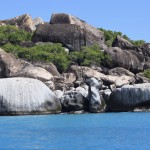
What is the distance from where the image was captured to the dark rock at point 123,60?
68562 mm

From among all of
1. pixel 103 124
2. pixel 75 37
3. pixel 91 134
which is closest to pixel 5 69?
pixel 75 37

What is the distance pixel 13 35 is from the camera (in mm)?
83625

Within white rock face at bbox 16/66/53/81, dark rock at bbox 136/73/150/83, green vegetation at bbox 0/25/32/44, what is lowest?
dark rock at bbox 136/73/150/83

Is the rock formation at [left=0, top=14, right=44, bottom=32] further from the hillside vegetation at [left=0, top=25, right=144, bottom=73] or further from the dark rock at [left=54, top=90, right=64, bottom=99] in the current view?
the dark rock at [left=54, top=90, right=64, bottom=99]

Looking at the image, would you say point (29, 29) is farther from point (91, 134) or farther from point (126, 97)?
point (91, 134)

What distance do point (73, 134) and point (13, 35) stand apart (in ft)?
172

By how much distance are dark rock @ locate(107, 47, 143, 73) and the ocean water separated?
24.9 meters

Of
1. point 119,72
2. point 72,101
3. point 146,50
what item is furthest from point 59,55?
point 72,101

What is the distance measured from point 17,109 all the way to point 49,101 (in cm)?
310

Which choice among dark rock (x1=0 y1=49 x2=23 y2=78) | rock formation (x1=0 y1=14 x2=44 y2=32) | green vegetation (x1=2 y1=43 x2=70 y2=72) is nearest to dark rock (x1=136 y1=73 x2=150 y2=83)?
green vegetation (x1=2 y1=43 x2=70 y2=72)

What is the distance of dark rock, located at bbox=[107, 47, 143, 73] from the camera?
225 feet

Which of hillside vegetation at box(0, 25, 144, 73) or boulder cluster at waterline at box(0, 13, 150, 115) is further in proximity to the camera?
hillside vegetation at box(0, 25, 144, 73)

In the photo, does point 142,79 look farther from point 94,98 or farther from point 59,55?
point 59,55

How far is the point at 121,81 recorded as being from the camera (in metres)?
59.6
